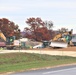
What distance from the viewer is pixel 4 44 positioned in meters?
71.7

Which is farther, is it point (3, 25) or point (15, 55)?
point (3, 25)

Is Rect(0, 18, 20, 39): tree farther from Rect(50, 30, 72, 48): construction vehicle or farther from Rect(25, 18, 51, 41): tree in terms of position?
Rect(50, 30, 72, 48): construction vehicle

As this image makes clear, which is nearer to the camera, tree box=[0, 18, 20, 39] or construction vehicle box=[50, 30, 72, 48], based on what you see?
construction vehicle box=[50, 30, 72, 48]

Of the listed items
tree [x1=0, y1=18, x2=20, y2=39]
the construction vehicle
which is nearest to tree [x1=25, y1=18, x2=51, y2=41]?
tree [x1=0, y1=18, x2=20, y2=39]

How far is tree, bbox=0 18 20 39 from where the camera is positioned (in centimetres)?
11044

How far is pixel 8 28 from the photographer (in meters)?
111

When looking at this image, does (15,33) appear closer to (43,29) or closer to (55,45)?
(43,29)

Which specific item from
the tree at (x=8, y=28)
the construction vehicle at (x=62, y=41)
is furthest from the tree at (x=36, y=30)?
the construction vehicle at (x=62, y=41)

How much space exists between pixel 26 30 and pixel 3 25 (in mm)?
9374

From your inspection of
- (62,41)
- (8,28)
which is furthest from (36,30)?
(62,41)

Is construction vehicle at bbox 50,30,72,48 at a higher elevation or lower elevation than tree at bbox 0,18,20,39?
lower

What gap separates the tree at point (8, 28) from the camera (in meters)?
110

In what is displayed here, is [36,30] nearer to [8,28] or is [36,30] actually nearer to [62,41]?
[8,28]

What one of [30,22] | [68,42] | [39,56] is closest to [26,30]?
[30,22]
